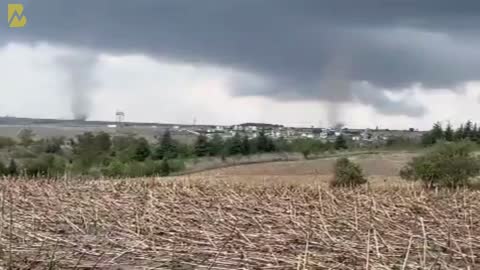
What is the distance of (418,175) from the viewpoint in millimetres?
41031

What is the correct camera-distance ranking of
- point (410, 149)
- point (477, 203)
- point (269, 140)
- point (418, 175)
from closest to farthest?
point (477, 203) < point (418, 175) < point (410, 149) < point (269, 140)

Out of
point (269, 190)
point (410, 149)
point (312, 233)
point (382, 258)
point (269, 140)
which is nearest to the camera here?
point (382, 258)

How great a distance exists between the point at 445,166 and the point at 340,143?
2554 cm

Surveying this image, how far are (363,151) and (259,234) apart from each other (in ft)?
162

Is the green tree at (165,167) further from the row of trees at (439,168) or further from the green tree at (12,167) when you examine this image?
the row of trees at (439,168)

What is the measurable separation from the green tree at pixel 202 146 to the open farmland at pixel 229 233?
153 feet

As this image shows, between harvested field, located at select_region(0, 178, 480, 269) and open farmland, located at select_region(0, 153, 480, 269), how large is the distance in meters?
0.02

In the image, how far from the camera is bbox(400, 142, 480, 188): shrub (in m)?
38.4

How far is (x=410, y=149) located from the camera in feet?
164

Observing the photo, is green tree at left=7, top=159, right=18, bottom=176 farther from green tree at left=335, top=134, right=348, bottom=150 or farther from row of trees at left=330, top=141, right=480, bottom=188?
green tree at left=335, top=134, right=348, bottom=150

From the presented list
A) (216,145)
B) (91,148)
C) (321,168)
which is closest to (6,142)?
(91,148)

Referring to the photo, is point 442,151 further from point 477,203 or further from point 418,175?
point 477,203

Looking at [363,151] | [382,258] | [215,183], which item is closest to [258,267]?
[382,258]

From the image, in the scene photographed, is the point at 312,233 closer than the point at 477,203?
Yes
